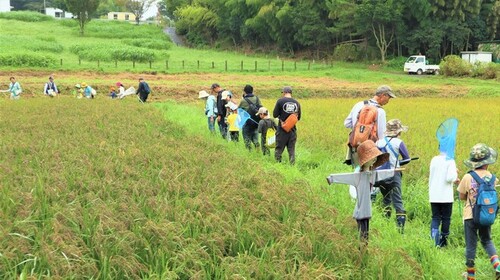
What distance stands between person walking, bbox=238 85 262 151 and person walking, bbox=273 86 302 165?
98cm

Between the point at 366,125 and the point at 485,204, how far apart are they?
191 centimetres

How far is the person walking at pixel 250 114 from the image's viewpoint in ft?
28.9

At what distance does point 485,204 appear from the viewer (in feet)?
13.4

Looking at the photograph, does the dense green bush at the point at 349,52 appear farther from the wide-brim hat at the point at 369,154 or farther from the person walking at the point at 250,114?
the wide-brim hat at the point at 369,154

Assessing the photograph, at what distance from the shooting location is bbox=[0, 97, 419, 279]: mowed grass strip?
3330mm

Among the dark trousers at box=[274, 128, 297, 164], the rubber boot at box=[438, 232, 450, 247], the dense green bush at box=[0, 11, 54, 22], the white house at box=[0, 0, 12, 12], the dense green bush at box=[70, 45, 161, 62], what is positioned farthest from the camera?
the white house at box=[0, 0, 12, 12]

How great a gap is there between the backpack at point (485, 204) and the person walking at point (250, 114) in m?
5.11

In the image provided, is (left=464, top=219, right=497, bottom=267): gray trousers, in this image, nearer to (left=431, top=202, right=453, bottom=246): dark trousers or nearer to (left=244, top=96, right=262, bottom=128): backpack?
(left=431, top=202, right=453, bottom=246): dark trousers

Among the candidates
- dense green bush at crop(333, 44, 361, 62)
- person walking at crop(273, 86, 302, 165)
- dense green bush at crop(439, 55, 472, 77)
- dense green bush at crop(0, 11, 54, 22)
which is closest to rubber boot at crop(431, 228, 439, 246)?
person walking at crop(273, 86, 302, 165)

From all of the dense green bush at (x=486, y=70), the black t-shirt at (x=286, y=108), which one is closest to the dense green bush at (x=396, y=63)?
the dense green bush at (x=486, y=70)

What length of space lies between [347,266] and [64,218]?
2.39m

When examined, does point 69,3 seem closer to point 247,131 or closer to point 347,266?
point 247,131

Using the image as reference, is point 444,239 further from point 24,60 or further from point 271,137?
point 24,60

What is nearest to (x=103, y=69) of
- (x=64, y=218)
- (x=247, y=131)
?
(x=247, y=131)
